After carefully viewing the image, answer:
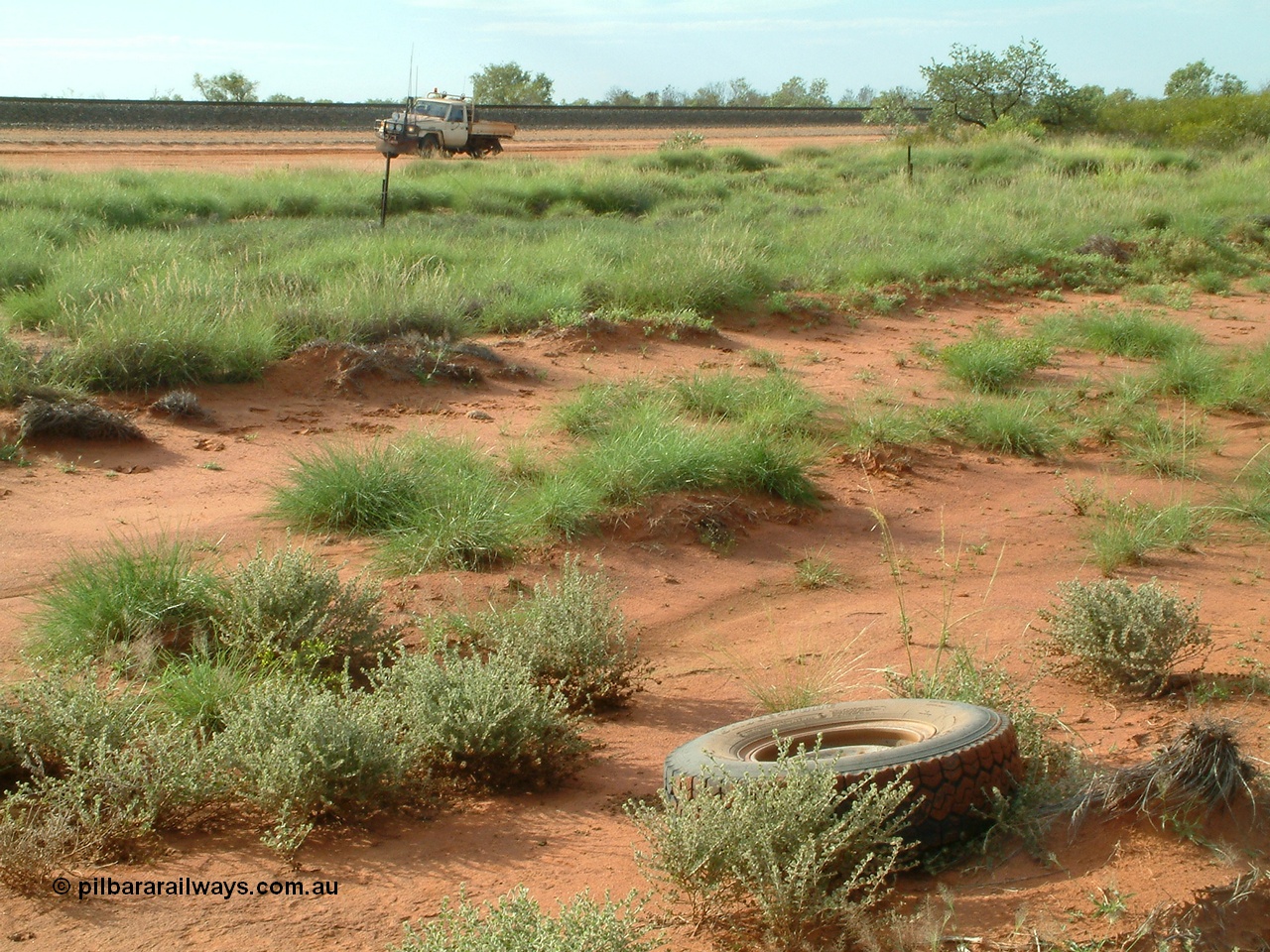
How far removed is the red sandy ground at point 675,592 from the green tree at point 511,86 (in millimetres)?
55381

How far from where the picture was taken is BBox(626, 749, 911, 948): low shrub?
2.91 meters

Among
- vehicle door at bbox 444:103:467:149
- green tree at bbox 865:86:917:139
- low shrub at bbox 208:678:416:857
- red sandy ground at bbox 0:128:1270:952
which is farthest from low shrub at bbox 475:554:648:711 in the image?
green tree at bbox 865:86:917:139

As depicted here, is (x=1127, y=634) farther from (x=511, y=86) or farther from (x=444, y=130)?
(x=511, y=86)

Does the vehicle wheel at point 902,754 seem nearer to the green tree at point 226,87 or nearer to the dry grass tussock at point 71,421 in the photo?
the dry grass tussock at point 71,421

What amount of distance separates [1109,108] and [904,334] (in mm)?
30032

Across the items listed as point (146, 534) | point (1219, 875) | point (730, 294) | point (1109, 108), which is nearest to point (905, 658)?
point (1219, 875)

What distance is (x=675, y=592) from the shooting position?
603cm

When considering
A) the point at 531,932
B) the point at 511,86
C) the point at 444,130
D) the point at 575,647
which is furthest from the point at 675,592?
the point at 511,86

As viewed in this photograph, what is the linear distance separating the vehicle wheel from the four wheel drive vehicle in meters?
28.5

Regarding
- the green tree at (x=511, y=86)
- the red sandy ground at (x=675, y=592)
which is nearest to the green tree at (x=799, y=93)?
the green tree at (x=511, y=86)

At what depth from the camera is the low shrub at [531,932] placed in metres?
2.57

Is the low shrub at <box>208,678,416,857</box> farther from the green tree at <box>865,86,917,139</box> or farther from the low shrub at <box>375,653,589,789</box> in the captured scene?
the green tree at <box>865,86,917,139</box>

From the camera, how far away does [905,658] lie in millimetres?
5035

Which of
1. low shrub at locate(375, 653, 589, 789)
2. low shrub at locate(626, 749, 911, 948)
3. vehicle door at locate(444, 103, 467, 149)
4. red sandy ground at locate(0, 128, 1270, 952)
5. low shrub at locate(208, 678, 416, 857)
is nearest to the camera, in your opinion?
low shrub at locate(626, 749, 911, 948)
